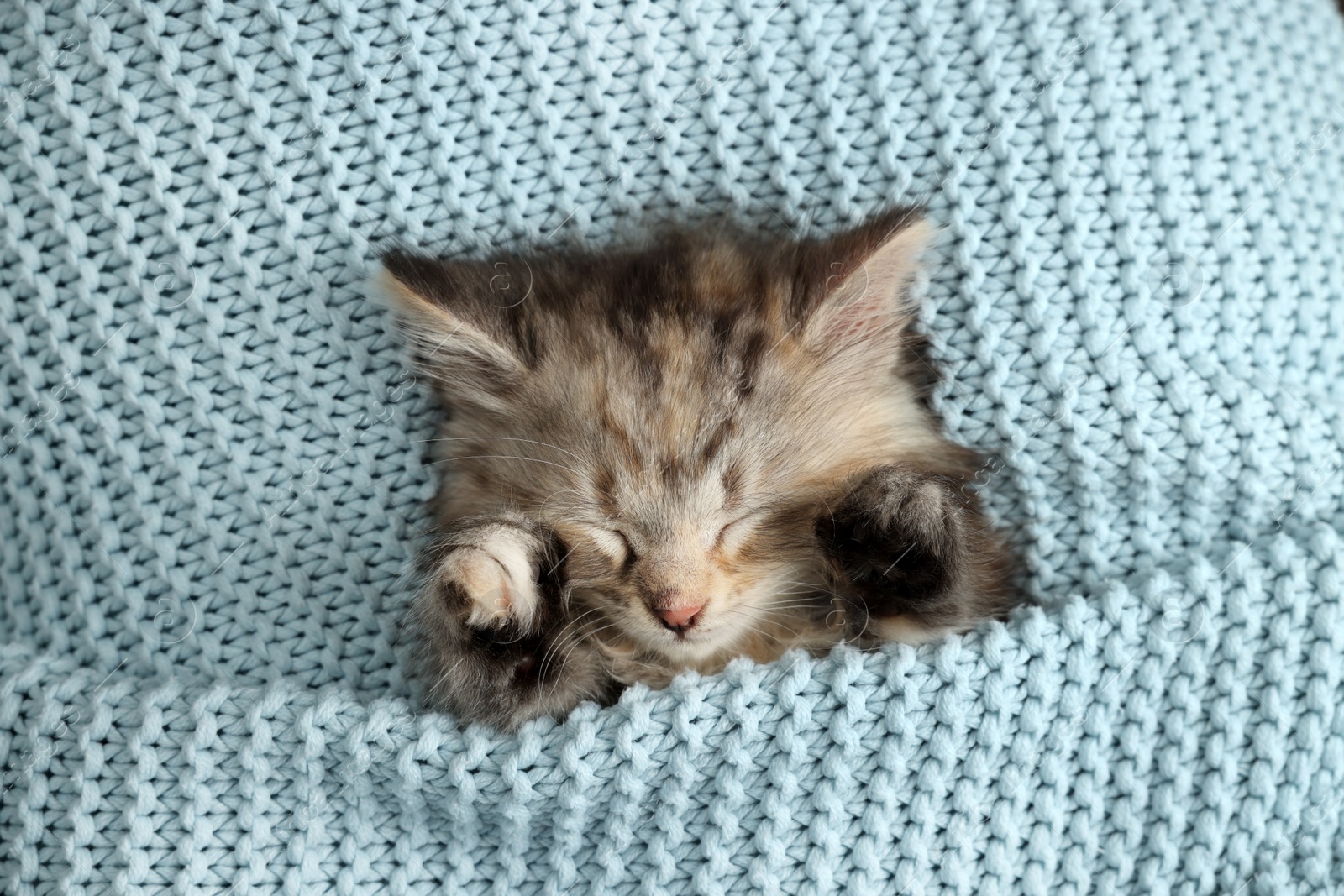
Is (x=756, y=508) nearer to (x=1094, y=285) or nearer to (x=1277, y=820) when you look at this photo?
(x=1094, y=285)

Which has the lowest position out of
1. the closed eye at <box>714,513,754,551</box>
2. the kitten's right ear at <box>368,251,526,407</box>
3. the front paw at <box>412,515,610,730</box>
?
the front paw at <box>412,515,610,730</box>

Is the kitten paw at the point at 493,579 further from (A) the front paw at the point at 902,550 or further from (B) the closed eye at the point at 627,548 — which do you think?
(A) the front paw at the point at 902,550

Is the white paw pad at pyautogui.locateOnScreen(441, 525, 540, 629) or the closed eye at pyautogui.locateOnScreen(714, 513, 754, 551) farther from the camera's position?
the closed eye at pyautogui.locateOnScreen(714, 513, 754, 551)

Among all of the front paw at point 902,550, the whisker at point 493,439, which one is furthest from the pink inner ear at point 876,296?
the whisker at point 493,439

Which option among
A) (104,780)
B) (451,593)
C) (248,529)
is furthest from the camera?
(248,529)

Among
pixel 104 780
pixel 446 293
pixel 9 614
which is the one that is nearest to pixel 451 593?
pixel 446 293

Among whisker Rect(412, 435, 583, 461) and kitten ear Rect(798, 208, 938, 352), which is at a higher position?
kitten ear Rect(798, 208, 938, 352)

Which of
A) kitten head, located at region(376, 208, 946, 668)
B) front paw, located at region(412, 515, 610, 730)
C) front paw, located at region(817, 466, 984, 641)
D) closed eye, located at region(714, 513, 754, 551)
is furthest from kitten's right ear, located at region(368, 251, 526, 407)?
front paw, located at region(817, 466, 984, 641)

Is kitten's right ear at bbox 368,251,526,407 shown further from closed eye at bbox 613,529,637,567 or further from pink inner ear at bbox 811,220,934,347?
pink inner ear at bbox 811,220,934,347

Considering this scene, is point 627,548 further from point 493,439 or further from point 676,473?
point 493,439
